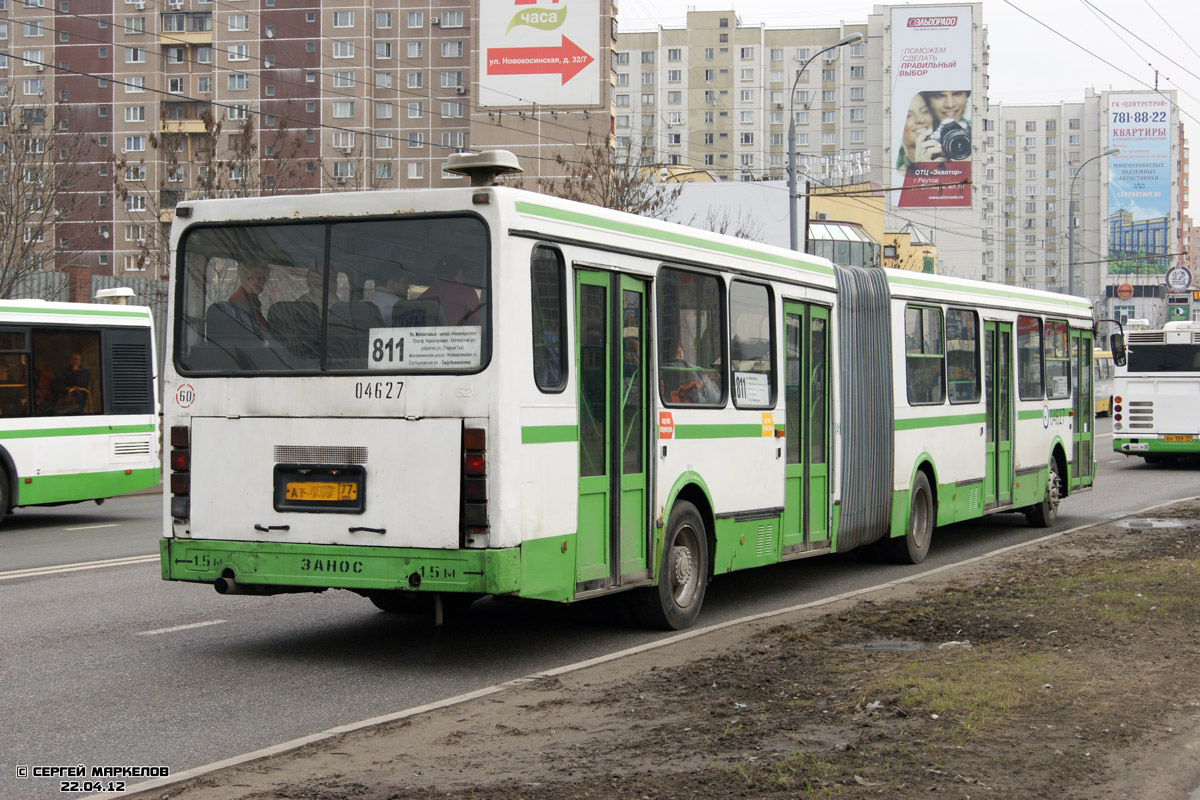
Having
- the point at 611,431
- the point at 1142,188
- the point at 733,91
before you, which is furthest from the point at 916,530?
the point at 1142,188

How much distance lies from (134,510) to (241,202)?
13.0 meters

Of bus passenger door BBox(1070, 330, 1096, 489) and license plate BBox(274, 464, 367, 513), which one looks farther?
bus passenger door BBox(1070, 330, 1096, 489)

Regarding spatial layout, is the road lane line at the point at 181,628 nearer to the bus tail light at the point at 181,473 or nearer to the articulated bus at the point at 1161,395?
the bus tail light at the point at 181,473

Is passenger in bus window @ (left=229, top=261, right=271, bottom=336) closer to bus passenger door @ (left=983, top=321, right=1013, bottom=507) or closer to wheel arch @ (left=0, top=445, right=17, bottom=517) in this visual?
bus passenger door @ (left=983, top=321, right=1013, bottom=507)

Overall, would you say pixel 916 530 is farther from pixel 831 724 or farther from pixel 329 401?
pixel 831 724

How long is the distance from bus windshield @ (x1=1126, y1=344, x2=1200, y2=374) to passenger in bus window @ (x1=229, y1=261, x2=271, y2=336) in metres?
25.3

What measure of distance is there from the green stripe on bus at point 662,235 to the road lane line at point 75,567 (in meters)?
6.53

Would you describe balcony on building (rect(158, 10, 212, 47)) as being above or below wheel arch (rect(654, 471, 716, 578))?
above

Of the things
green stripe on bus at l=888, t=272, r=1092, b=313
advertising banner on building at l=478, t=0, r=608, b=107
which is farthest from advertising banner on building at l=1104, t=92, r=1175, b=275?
green stripe on bus at l=888, t=272, r=1092, b=313

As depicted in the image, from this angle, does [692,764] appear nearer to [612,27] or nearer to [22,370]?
[22,370]

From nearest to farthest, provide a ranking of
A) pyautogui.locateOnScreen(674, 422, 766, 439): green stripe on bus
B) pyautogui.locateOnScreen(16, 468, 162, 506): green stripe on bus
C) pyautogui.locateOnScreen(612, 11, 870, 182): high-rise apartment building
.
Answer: pyautogui.locateOnScreen(674, 422, 766, 439): green stripe on bus → pyautogui.locateOnScreen(16, 468, 162, 506): green stripe on bus → pyautogui.locateOnScreen(612, 11, 870, 182): high-rise apartment building

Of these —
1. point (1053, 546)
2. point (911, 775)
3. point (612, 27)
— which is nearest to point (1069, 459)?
point (1053, 546)

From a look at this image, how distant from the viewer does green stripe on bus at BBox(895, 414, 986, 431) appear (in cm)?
1409

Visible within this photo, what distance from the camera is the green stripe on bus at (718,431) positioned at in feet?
32.9
